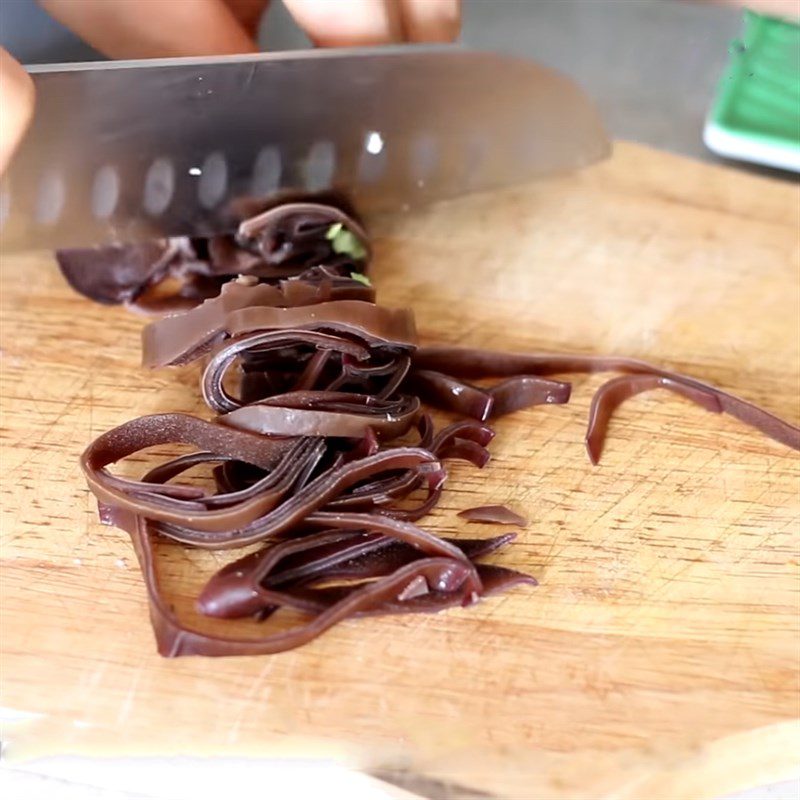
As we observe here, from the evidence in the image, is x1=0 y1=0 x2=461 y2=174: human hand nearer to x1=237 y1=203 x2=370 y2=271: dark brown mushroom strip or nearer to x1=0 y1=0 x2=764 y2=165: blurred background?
x1=237 y1=203 x2=370 y2=271: dark brown mushroom strip

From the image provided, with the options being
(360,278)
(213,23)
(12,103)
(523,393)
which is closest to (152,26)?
(213,23)

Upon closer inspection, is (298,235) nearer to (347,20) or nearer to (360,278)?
(360,278)

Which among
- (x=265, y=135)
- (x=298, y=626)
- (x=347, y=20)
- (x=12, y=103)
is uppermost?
(x=347, y=20)

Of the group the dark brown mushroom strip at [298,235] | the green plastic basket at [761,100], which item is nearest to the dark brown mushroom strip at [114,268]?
the dark brown mushroom strip at [298,235]

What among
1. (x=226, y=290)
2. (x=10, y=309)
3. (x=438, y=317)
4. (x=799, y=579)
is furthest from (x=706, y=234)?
(x=10, y=309)

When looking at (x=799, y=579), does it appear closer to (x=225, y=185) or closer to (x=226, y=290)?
(x=226, y=290)
